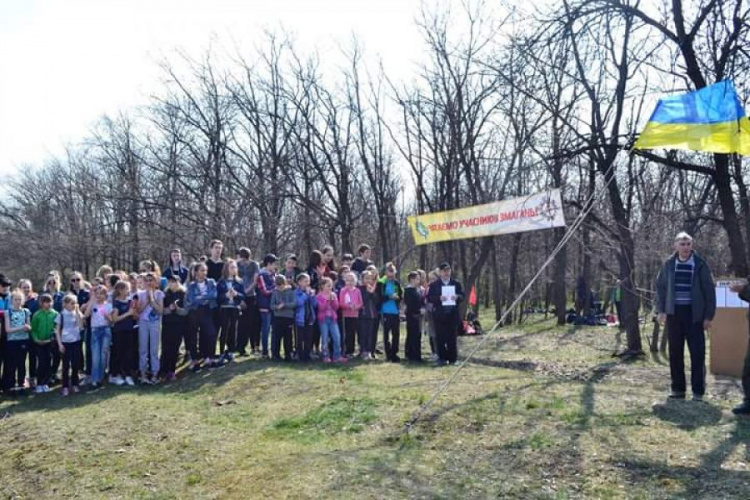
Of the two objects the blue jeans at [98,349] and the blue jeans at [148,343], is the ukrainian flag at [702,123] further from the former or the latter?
the blue jeans at [98,349]

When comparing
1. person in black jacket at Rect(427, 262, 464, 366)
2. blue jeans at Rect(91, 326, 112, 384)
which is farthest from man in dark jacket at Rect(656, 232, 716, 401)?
blue jeans at Rect(91, 326, 112, 384)

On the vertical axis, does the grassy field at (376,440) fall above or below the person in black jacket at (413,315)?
below

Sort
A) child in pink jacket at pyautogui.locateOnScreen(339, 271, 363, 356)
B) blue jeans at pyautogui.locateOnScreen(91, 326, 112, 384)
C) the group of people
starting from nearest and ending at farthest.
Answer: the group of people, blue jeans at pyautogui.locateOnScreen(91, 326, 112, 384), child in pink jacket at pyautogui.locateOnScreen(339, 271, 363, 356)

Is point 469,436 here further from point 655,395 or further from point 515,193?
point 515,193

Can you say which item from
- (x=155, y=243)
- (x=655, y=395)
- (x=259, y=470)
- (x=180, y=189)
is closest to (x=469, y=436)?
(x=259, y=470)

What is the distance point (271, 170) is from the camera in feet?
90.7

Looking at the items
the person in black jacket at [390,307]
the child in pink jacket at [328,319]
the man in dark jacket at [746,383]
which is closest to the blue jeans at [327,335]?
the child in pink jacket at [328,319]

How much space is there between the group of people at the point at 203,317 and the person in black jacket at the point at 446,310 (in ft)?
0.06

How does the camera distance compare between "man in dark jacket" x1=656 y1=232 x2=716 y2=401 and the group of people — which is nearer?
"man in dark jacket" x1=656 y1=232 x2=716 y2=401

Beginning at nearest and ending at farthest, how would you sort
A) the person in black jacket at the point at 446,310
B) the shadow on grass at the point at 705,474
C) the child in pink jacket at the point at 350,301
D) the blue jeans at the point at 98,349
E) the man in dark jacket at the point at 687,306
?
the shadow on grass at the point at 705,474
the man in dark jacket at the point at 687,306
the blue jeans at the point at 98,349
the person in black jacket at the point at 446,310
the child in pink jacket at the point at 350,301

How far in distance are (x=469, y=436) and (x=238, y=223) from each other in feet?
63.8

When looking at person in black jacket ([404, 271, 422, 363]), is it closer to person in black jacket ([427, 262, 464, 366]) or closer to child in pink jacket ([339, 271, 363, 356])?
person in black jacket ([427, 262, 464, 366])

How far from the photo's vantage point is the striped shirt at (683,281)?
736 centimetres

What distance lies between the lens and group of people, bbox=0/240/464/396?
9953mm
